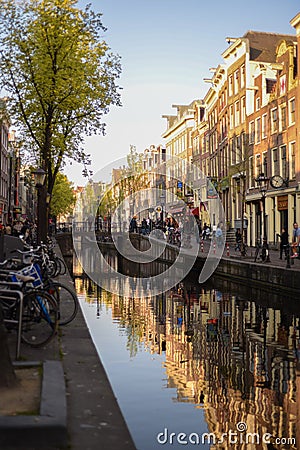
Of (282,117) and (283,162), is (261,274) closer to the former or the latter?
(283,162)

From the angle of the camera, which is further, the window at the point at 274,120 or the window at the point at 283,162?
the window at the point at 274,120

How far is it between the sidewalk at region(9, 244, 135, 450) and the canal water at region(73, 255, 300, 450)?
780 mm

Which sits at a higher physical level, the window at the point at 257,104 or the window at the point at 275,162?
the window at the point at 257,104

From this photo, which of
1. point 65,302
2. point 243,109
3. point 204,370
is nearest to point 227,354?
point 204,370

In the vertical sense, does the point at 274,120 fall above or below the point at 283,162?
above

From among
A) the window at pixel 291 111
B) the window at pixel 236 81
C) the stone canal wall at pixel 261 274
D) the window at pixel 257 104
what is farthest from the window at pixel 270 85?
the stone canal wall at pixel 261 274

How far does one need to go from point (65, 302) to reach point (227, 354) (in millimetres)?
4006

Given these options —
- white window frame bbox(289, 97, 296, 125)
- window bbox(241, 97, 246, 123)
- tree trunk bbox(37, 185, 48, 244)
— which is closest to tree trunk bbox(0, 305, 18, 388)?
tree trunk bbox(37, 185, 48, 244)

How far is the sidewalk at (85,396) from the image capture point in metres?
5.27

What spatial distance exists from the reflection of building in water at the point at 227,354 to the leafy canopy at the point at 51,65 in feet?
34.5

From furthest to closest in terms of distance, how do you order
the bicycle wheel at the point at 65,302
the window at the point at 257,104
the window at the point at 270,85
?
the window at the point at 257,104
the window at the point at 270,85
the bicycle wheel at the point at 65,302

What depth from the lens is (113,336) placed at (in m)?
14.1

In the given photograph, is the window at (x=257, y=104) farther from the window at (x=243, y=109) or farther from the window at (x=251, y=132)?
the window at (x=243, y=109)

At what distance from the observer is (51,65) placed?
83.8ft
